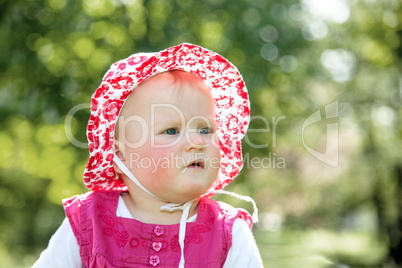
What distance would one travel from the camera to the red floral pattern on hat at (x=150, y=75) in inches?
72.9

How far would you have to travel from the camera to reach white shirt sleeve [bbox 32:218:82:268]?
1.73m

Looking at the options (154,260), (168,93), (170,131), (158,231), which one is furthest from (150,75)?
(154,260)

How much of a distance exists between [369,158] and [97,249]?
39.3 feet

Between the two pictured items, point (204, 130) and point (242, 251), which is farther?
point (204, 130)

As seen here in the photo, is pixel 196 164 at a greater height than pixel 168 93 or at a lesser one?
lesser

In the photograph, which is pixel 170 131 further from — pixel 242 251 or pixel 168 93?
pixel 242 251

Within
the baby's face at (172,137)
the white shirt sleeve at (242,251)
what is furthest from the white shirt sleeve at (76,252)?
the baby's face at (172,137)

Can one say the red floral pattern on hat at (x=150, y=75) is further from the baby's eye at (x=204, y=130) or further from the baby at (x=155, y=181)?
the baby's eye at (x=204, y=130)

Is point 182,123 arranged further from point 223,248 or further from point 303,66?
point 303,66

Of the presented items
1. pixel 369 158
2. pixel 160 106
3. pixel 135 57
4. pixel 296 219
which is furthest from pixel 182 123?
pixel 296 219

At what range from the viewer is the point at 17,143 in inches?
244

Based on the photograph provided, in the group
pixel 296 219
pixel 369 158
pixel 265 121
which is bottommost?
pixel 296 219

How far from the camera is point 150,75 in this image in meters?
1.84

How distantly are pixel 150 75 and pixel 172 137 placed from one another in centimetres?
27
